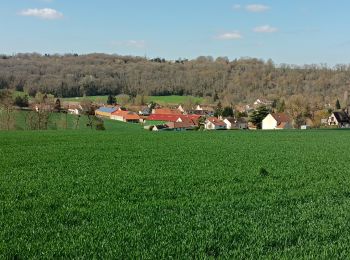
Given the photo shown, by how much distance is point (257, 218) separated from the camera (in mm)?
Answer: 9391

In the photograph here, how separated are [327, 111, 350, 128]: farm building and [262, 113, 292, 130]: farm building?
60.8ft

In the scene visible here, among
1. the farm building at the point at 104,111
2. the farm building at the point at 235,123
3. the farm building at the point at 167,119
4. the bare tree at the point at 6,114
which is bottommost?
the farm building at the point at 235,123

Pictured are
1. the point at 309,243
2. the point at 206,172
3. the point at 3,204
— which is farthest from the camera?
the point at 206,172

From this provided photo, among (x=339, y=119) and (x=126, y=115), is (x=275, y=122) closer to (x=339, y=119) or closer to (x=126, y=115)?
(x=339, y=119)

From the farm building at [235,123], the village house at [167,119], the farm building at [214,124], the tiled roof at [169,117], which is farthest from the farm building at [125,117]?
the farm building at [235,123]

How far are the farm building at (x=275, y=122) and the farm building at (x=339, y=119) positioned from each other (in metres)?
18.5

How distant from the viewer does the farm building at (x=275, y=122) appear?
106 m

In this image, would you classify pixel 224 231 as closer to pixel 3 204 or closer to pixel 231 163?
pixel 3 204

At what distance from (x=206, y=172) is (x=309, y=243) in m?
8.86

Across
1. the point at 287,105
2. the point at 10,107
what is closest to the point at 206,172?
the point at 10,107

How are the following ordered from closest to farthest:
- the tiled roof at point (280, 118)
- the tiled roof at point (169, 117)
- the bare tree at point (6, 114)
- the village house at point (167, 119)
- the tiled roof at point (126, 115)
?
the bare tree at point (6, 114) < the tiled roof at point (280, 118) < the village house at point (167, 119) < the tiled roof at point (169, 117) < the tiled roof at point (126, 115)

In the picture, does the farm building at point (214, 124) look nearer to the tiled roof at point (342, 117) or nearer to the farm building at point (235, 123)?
the farm building at point (235, 123)

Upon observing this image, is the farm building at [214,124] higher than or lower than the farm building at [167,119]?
lower

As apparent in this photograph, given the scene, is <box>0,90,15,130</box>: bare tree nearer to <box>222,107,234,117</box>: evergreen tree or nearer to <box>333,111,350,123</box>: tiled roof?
<box>222,107,234,117</box>: evergreen tree
